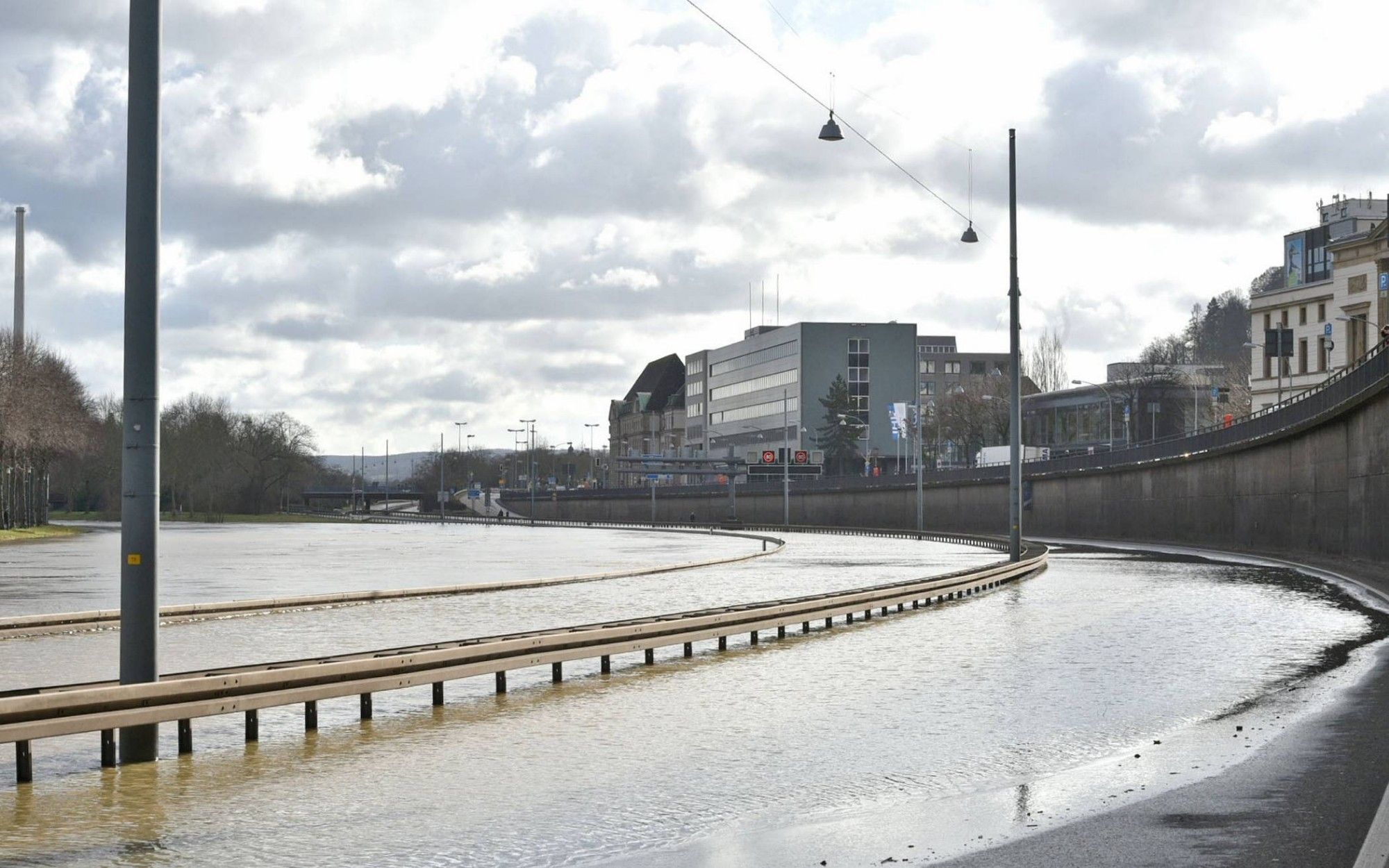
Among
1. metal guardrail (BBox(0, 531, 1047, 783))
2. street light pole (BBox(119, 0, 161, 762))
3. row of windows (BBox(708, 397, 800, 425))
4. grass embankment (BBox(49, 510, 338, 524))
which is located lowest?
grass embankment (BBox(49, 510, 338, 524))

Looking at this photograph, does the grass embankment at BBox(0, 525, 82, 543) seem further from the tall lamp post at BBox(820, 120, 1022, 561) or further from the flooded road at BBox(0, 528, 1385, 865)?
the flooded road at BBox(0, 528, 1385, 865)

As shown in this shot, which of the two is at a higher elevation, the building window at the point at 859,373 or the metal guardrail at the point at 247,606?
the building window at the point at 859,373

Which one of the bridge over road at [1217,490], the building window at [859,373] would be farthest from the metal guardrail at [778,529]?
the building window at [859,373]

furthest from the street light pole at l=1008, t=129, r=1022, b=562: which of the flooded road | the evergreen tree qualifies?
the evergreen tree

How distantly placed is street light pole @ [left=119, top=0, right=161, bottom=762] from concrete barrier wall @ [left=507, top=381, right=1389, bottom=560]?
3309 centimetres

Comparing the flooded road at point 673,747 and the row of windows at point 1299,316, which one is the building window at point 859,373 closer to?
the row of windows at point 1299,316

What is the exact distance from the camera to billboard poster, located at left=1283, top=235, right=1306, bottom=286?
415 feet

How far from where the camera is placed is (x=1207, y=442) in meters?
64.6

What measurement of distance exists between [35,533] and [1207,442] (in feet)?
211

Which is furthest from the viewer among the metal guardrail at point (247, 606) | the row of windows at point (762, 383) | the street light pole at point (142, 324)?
the row of windows at point (762, 383)

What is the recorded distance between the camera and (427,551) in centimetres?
6819

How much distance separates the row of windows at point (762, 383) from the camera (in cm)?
17662

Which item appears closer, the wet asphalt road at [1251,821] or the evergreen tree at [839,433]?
the wet asphalt road at [1251,821]

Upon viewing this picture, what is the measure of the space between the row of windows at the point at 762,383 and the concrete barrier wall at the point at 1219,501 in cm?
4714
